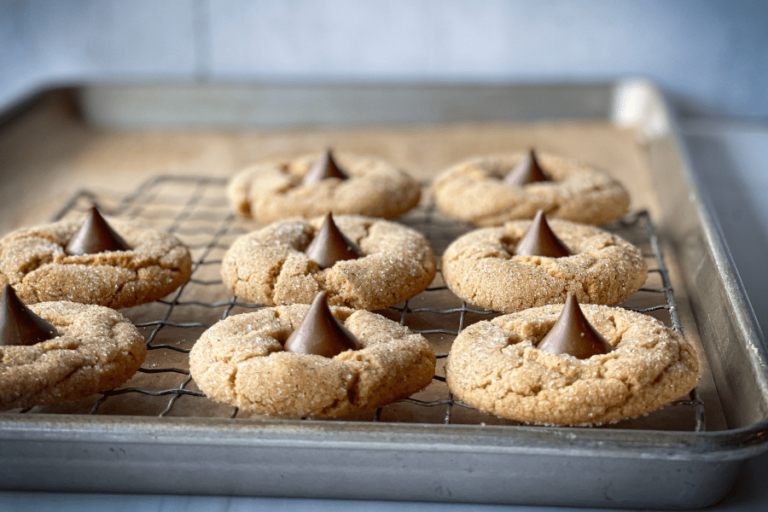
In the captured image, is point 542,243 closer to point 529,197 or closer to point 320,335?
point 529,197

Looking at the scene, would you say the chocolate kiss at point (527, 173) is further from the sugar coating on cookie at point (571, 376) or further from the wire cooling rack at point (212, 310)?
the sugar coating on cookie at point (571, 376)

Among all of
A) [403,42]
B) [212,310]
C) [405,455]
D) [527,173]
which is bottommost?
[212,310]

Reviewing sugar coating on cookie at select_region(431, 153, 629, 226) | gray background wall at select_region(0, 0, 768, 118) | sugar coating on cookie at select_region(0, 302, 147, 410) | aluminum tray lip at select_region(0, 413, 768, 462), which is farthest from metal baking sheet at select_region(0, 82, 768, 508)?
gray background wall at select_region(0, 0, 768, 118)

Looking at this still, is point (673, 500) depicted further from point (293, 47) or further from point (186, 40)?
point (186, 40)

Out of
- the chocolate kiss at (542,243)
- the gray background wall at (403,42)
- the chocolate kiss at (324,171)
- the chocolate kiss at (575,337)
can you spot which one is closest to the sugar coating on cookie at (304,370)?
the chocolate kiss at (575,337)

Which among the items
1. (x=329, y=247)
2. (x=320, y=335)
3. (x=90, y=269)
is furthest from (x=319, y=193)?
(x=320, y=335)

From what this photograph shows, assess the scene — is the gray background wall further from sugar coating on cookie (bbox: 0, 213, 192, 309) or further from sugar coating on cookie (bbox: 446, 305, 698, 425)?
sugar coating on cookie (bbox: 446, 305, 698, 425)
